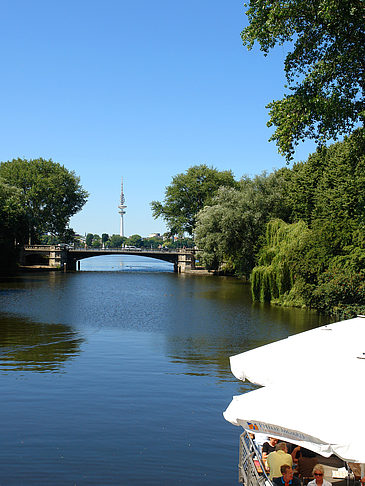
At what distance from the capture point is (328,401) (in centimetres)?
694

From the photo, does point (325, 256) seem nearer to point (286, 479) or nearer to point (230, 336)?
point (230, 336)

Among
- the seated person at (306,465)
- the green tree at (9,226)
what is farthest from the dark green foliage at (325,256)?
the green tree at (9,226)

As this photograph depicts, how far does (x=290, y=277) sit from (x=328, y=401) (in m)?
32.2

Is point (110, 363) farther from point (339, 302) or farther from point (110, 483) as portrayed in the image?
point (339, 302)

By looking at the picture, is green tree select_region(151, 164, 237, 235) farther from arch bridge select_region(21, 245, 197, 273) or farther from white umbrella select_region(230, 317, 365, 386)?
white umbrella select_region(230, 317, 365, 386)

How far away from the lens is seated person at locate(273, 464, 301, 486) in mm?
8201

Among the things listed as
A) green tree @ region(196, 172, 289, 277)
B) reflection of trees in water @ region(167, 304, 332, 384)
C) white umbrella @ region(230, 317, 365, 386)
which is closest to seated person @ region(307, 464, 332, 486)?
white umbrella @ region(230, 317, 365, 386)

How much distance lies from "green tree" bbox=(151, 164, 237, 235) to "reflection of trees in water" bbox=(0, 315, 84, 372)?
225 ft

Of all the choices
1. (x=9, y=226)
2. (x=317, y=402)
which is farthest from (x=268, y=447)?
(x=9, y=226)

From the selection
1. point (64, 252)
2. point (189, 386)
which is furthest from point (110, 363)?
point (64, 252)

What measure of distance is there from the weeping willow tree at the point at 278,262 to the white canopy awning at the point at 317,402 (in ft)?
94.5

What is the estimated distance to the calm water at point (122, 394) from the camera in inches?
427

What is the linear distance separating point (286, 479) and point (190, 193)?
91.6m

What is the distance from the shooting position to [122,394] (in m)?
16.0
